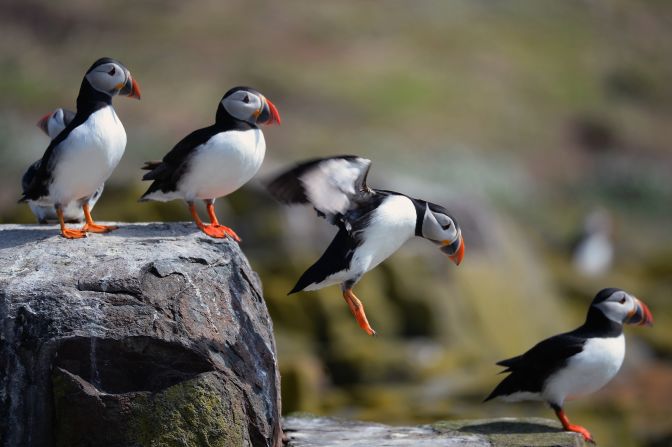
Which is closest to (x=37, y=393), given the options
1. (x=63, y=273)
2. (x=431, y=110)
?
(x=63, y=273)

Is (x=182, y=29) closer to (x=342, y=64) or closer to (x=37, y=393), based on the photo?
(x=342, y=64)

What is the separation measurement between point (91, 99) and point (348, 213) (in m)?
1.68

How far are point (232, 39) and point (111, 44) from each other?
14.2 ft

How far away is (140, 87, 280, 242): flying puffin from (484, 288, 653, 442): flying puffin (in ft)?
7.79

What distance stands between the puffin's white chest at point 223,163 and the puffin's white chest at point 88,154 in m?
0.47

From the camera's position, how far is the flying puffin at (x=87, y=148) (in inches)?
280

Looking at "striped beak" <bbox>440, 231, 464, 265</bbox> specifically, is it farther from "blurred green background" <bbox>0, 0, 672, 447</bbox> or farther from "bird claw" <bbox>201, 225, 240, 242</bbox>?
"blurred green background" <bbox>0, 0, 672, 447</bbox>

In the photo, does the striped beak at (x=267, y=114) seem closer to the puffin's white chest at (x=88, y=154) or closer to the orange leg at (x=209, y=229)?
the orange leg at (x=209, y=229)

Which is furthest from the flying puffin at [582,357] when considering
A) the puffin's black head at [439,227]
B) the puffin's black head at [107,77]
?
the puffin's black head at [107,77]

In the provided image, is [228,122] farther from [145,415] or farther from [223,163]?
[145,415]

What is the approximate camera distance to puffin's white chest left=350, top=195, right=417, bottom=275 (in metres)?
7.14

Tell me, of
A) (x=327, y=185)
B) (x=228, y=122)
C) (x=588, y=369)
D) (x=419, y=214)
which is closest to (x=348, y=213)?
(x=327, y=185)

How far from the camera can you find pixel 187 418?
6.67m

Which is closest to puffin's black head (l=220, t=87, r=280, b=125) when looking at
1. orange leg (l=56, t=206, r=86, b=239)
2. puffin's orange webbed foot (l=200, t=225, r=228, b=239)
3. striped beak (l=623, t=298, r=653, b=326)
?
puffin's orange webbed foot (l=200, t=225, r=228, b=239)
